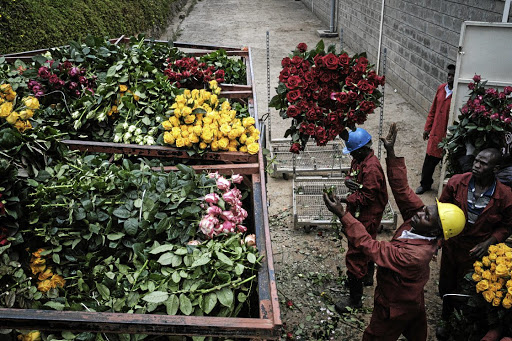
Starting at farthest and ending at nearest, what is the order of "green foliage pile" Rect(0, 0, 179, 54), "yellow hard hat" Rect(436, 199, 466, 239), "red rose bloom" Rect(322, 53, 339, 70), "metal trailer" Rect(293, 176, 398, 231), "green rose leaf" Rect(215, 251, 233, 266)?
1. "green foliage pile" Rect(0, 0, 179, 54)
2. "metal trailer" Rect(293, 176, 398, 231)
3. "red rose bloom" Rect(322, 53, 339, 70)
4. "yellow hard hat" Rect(436, 199, 466, 239)
5. "green rose leaf" Rect(215, 251, 233, 266)

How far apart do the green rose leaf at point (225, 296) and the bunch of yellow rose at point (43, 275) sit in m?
A: 0.94

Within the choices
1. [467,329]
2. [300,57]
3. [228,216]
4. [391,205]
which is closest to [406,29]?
[391,205]

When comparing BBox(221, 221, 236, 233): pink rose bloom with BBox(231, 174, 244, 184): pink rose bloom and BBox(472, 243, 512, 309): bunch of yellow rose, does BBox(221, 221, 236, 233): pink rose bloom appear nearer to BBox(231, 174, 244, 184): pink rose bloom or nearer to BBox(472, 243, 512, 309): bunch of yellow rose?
BBox(231, 174, 244, 184): pink rose bloom

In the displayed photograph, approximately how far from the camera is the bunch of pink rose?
2266 mm

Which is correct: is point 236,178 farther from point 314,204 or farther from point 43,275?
point 314,204

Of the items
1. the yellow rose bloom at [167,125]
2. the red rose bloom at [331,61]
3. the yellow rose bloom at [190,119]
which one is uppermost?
the red rose bloom at [331,61]

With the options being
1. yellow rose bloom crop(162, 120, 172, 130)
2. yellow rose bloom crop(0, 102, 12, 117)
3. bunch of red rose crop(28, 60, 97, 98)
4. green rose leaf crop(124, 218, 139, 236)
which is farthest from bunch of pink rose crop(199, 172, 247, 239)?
bunch of red rose crop(28, 60, 97, 98)

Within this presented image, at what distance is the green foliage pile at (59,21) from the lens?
22.1 feet

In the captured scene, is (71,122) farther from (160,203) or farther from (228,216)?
(228,216)

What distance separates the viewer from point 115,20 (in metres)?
11.0

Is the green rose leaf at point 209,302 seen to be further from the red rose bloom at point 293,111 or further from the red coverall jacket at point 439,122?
the red coverall jacket at point 439,122

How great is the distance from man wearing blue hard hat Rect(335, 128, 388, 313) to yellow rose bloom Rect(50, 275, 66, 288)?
2282 millimetres

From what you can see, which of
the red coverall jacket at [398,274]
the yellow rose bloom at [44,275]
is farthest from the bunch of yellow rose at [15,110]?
the red coverall jacket at [398,274]

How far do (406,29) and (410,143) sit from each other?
2.94 m
